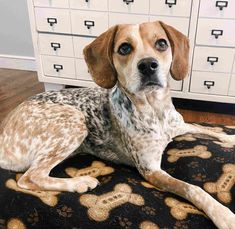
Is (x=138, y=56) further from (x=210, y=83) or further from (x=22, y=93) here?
(x=22, y=93)

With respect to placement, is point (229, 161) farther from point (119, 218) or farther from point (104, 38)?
point (104, 38)

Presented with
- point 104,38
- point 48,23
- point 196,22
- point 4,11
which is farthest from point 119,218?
point 4,11

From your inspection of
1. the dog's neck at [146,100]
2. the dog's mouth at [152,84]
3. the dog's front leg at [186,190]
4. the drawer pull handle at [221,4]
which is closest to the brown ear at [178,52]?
the dog's neck at [146,100]

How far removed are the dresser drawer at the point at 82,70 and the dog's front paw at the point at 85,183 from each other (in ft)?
5.45

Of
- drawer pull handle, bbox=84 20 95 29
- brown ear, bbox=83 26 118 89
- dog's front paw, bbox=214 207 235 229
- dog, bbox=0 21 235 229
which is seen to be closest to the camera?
dog's front paw, bbox=214 207 235 229

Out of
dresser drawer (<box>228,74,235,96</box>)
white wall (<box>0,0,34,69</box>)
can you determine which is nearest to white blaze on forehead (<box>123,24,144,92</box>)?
dresser drawer (<box>228,74,235,96</box>)

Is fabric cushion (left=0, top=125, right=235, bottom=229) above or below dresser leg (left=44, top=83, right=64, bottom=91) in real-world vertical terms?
above

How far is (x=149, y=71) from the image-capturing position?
1.50 meters

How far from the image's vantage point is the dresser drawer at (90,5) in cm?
280

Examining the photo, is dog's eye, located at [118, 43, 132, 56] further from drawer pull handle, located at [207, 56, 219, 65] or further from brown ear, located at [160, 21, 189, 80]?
drawer pull handle, located at [207, 56, 219, 65]

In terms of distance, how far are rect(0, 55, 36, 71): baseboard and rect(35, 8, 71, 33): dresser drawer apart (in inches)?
47.5

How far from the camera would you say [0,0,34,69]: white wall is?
4004mm

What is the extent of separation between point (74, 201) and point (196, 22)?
6.06 feet

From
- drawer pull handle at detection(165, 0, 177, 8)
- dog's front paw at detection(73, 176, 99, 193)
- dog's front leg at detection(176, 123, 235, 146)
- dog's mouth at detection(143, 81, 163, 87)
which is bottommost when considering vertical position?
dog's front leg at detection(176, 123, 235, 146)
